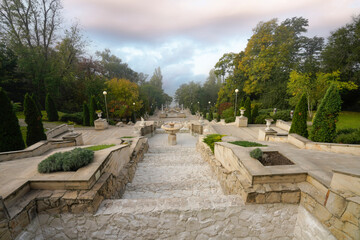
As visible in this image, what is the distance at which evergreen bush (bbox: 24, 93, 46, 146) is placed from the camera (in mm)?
7637

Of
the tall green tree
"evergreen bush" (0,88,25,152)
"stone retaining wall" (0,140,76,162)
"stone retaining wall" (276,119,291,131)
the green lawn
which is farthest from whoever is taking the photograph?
the tall green tree

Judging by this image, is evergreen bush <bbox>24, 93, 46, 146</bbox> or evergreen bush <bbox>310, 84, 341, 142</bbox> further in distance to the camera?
evergreen bush <bbox>24, 93, 46, 146</bbox>

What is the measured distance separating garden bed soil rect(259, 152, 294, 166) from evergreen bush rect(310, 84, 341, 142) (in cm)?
353

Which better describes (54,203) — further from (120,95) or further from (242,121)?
(120,95)

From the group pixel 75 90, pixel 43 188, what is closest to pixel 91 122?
pixel 75 90

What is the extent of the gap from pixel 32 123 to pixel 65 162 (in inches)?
266

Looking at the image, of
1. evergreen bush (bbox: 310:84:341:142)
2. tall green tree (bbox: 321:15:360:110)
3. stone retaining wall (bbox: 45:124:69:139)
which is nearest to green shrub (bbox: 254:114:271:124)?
evergreen bush (bbox: 310:84:341:142)

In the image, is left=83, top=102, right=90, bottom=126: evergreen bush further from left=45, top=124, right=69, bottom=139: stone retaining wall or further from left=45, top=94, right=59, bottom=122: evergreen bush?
left=45, top=94, right=59, bottom=122: evergreen bush

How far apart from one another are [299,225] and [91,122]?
55.4 ft

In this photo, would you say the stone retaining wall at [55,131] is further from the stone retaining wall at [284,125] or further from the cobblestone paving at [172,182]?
the stone retaining wall at [284,125]

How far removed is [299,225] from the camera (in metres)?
3.16

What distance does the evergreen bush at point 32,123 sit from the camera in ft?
25.1

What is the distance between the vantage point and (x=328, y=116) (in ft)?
20.1

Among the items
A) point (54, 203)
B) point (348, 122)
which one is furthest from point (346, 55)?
point (54, 203)
